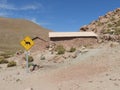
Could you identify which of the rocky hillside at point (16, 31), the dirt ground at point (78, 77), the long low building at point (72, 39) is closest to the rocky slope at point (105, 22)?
the long low building at point (72, 39)

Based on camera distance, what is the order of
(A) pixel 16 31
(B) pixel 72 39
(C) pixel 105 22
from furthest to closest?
1. (A) pixel 16 31
2. (C) pixel 105 22
3. (B) pixel 72 39

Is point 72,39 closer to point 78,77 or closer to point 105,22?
point 105,22

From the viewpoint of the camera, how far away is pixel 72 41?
136 ft

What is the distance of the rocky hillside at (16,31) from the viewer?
132550 mm

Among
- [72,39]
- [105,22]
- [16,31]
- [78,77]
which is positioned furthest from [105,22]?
[16,31]

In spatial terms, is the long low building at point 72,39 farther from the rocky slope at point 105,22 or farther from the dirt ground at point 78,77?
the dirt ground at point 78,77

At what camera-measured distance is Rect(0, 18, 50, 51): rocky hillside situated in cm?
13255

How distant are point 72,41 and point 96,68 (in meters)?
23.4

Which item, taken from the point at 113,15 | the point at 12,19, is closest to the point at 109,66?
the point at 113,15

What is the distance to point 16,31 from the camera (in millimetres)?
156000

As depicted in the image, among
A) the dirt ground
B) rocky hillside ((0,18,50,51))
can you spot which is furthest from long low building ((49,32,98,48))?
rocky hillside ((0,18,50,51))

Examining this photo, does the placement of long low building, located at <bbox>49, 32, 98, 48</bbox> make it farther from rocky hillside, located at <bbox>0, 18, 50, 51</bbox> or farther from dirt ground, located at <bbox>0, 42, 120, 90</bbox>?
rocky hillside, located at <bbox>0, 18, 50, 51</bbox>

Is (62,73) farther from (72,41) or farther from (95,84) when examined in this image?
(72,41)

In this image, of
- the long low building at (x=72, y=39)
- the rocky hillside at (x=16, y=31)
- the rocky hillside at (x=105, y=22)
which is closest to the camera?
the long low building at (x=72, y=39)
